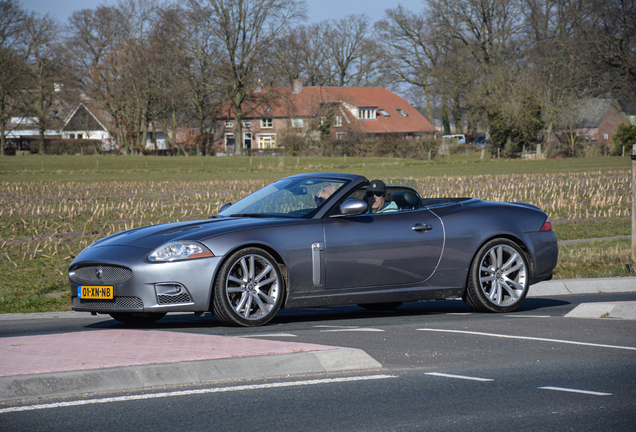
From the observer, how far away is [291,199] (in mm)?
8430

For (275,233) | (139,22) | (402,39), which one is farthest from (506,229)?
(402,39)

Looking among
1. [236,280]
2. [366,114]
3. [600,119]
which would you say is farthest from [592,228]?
[600,119]

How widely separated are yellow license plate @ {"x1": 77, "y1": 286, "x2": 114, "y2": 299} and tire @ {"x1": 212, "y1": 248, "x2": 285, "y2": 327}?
0.94m

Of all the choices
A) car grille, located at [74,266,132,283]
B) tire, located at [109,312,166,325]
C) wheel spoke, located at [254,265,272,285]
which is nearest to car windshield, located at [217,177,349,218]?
wheel spoke, located at [254,265,272,285]

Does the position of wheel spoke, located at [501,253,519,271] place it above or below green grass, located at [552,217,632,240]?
above

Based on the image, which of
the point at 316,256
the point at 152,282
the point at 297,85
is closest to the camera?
the point at 152,282

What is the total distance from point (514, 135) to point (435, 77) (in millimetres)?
15376

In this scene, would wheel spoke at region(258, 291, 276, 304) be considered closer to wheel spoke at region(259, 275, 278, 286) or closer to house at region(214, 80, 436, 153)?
wheel spoke at region(259, 275, 278, 286)

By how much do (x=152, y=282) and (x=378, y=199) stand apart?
2599mm

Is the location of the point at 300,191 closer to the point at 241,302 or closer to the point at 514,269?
the point at 241,302

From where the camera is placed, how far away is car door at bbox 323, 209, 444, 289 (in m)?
7.94

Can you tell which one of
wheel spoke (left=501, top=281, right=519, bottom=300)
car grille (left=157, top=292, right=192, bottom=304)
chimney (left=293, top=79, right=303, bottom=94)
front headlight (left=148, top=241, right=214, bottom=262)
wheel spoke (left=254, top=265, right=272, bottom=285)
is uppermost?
chimney (left=293, top=79, right=303, bottom=94)

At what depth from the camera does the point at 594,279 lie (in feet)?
37.5

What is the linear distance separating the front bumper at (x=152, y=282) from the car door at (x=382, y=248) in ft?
4.07
